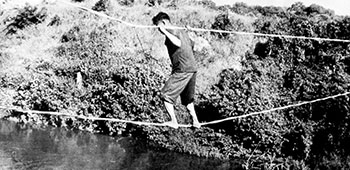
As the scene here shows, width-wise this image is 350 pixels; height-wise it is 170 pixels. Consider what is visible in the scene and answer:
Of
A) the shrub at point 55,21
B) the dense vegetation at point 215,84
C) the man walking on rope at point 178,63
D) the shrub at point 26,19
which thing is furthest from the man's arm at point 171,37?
the shrub at point 26,19

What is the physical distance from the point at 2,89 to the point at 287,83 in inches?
496

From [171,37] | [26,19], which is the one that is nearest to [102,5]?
[26,19]

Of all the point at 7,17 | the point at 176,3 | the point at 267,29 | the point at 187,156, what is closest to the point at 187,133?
the point at 187,156

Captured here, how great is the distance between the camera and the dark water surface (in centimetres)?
1670

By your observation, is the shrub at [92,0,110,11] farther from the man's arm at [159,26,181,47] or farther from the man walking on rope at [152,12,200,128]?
the man's arm at [159,26,181,47]

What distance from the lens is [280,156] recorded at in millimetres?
17062

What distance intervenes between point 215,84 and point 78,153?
231 inches

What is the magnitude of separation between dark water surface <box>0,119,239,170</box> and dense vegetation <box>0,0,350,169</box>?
0.55 meters

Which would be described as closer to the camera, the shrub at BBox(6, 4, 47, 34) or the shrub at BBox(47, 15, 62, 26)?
the shrub at BBox(47, 15, 62, 26)

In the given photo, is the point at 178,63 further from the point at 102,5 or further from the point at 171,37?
the point at 102,5

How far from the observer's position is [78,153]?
18.1m

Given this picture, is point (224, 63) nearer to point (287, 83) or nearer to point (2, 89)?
point (287, 83)

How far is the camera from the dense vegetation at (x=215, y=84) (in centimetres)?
1700

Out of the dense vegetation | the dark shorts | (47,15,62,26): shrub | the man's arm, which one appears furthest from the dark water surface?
the man's arm
